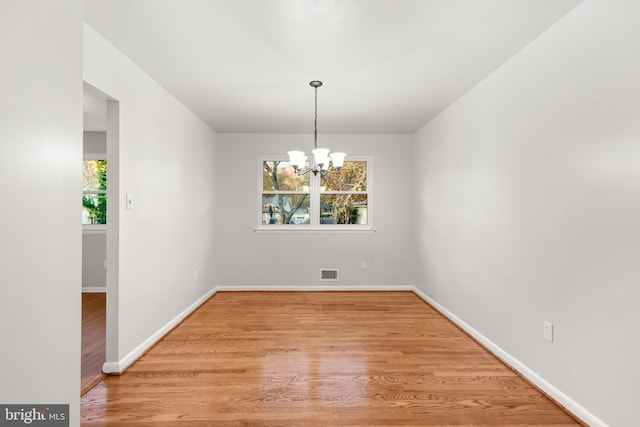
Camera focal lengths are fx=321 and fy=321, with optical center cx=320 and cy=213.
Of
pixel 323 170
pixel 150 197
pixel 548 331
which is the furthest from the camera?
pixel 323 170

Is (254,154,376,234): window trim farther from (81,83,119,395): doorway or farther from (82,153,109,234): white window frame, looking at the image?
(82,153,109,234): white window frame

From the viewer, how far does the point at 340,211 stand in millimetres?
5113

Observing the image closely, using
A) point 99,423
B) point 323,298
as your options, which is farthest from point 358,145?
point 99,423

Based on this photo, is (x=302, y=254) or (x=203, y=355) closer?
(x=203, y=355)

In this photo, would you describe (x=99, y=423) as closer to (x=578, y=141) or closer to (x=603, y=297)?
(x=603, y=297)

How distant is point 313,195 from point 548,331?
11.6 ft

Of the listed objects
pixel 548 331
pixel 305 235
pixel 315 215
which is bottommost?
pixel 548 331

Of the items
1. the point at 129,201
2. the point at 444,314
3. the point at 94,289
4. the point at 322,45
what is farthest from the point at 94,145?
the point at 444,314

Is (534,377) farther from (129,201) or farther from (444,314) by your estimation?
(129,201)

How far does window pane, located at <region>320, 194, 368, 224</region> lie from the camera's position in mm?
5109

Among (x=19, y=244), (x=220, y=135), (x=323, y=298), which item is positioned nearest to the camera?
(x=19, y=244)

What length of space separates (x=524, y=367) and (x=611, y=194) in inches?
55.3

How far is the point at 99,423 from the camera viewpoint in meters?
1.86

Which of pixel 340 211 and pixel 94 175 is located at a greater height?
pixel 94 175
